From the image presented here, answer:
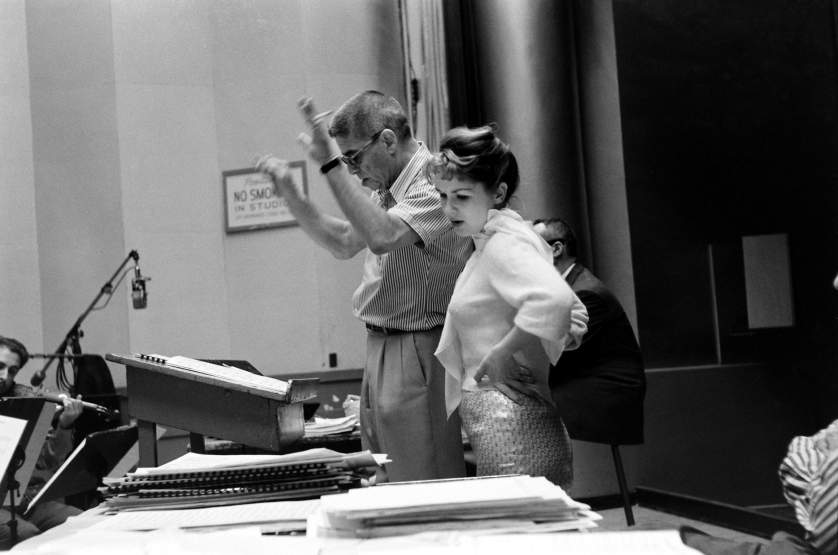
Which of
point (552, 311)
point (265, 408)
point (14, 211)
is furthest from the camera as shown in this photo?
point (14, 211)

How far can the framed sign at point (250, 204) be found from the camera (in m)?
6.94

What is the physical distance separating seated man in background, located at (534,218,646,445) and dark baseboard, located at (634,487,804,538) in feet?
2.60

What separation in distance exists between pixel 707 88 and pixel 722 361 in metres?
1.33

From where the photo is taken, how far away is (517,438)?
73.9 inches

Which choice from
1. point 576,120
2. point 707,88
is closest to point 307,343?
point 576,120

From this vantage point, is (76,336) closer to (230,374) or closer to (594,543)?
(230,374)

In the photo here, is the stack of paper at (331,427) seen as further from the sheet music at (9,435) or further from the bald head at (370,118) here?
the sheet music at (9,435)

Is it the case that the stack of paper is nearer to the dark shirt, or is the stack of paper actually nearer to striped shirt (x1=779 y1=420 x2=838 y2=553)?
the dark shirt

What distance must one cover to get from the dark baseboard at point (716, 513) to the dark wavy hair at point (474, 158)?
8.39 ft

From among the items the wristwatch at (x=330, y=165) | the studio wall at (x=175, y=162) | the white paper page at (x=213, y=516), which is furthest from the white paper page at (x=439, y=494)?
the studio wall at (x=175, y=162)

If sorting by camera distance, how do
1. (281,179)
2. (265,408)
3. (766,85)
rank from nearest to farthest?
(265,408)
(281,179)
(766,85)

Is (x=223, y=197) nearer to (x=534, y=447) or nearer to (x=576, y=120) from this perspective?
(x=576, y=120)

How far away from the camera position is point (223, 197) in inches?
275

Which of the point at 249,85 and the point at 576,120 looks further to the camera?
the point at 249,85
